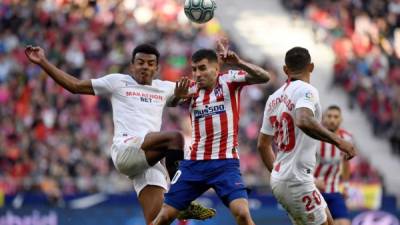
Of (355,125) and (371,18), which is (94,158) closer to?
(355,125)

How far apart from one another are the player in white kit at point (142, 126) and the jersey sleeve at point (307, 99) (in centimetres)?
167

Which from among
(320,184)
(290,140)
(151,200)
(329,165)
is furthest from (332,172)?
(290,140)

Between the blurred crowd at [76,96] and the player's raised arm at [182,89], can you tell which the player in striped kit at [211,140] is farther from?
the blurred crowd at [76,96]

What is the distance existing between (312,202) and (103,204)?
8433 mm

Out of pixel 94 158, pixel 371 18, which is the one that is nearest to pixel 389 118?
pixel 371 18

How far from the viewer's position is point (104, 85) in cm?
1211

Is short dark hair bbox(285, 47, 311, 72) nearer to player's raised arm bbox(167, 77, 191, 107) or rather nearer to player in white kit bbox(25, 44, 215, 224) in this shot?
player's raised arm bbox(167, 77, 191, 107)

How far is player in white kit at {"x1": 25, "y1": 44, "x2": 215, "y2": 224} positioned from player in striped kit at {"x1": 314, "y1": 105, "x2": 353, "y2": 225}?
3.01 metres

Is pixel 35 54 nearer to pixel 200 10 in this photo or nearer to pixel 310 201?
pixel 200 10

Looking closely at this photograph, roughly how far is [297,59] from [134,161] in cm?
227

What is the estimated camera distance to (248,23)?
32125mm

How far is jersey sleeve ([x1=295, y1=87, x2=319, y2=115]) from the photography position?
10.4 meters

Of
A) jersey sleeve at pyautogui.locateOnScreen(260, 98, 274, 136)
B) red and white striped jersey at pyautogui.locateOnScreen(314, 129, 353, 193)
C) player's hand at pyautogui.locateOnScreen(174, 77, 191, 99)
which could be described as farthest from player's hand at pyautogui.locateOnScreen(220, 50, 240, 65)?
red and white striped jersey at pyautogui.locateOnScreen(314, 129, 353, 193)

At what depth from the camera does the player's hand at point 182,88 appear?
11.4m
